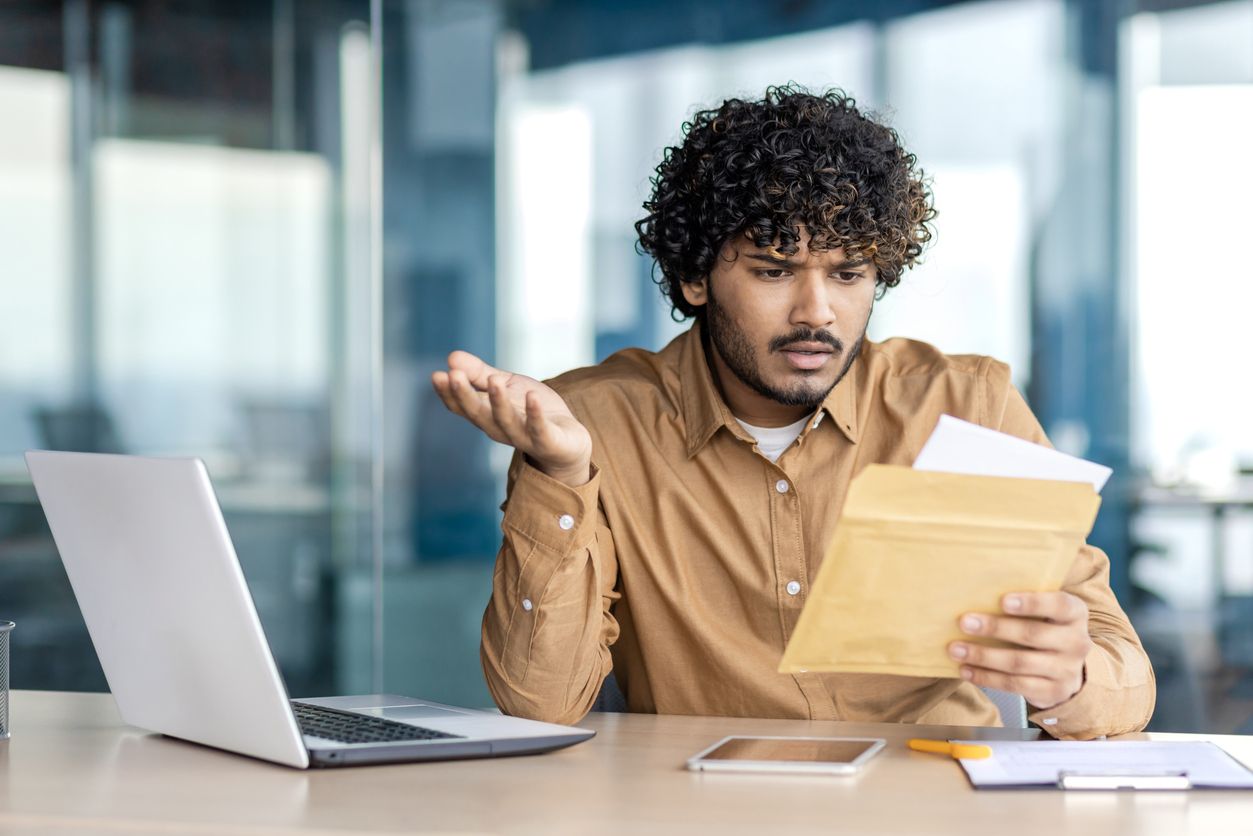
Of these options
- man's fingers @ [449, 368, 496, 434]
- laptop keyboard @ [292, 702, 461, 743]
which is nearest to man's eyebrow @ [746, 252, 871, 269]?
man's fingers @ [449, 368, 496, 434]

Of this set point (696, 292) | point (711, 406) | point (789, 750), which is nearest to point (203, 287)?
point (696, 292)

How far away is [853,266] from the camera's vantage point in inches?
72.9

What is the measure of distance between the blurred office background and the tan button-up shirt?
1.60 meters

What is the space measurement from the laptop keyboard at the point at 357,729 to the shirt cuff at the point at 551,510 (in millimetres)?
270

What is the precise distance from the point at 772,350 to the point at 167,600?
0.89 meters

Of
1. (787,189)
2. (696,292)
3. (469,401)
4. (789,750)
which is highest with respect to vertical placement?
(787,189)

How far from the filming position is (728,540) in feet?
5.98

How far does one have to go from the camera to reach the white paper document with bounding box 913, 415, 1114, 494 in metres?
1.23

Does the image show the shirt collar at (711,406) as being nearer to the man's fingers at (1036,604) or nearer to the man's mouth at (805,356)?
the man's mouth at (805,356)

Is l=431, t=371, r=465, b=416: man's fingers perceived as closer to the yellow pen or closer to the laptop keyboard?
the laptop keyboard

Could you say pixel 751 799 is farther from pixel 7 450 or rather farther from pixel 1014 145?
pixel 7 450

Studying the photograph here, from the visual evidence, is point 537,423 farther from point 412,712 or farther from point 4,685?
point 4,685

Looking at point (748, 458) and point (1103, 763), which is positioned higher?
point (748, 458)

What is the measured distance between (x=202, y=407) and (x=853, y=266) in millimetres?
2367
